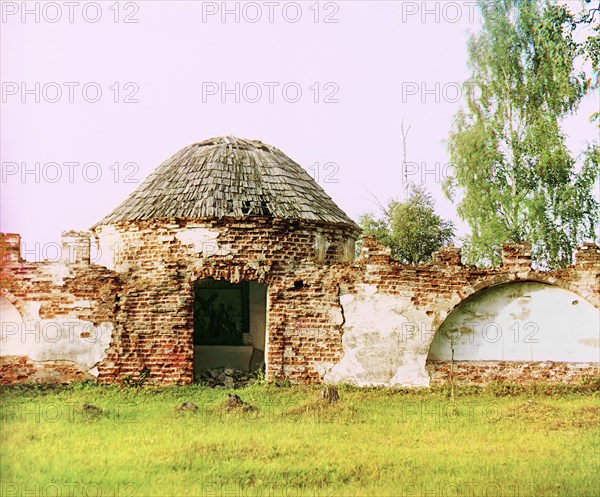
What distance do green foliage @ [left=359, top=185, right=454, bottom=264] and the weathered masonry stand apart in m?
12.6

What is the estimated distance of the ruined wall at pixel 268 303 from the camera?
49.1 ft

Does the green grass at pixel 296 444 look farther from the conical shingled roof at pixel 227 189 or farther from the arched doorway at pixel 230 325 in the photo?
the conical shingled roof at pixel 227 189

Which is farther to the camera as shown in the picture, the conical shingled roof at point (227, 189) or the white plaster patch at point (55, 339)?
the conical shingled roof at point (227, 189)

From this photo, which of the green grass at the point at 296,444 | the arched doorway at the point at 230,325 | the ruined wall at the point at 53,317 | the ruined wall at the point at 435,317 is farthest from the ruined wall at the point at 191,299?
the arched doorway at the point at 230,325

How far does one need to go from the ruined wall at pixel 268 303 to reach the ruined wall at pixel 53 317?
19 millimetres

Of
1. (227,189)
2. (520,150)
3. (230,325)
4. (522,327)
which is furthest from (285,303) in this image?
(520,150)

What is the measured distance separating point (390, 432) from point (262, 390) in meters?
3.64

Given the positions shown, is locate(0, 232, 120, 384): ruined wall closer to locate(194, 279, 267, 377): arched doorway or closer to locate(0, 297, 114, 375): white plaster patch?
locate(0, 297, 114, 375): white plaster patch

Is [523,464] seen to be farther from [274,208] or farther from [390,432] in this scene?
[274,208]

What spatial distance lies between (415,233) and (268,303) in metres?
14.4

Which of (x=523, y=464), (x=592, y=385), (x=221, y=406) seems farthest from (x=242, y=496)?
(x=592, y=385)

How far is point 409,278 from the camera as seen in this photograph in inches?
603

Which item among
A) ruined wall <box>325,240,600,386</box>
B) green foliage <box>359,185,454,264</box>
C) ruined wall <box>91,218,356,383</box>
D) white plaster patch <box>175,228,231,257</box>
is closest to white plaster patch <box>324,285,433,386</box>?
ruined wall <box>325,240,600,386</box>

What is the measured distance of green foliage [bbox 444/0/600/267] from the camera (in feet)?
79.5
